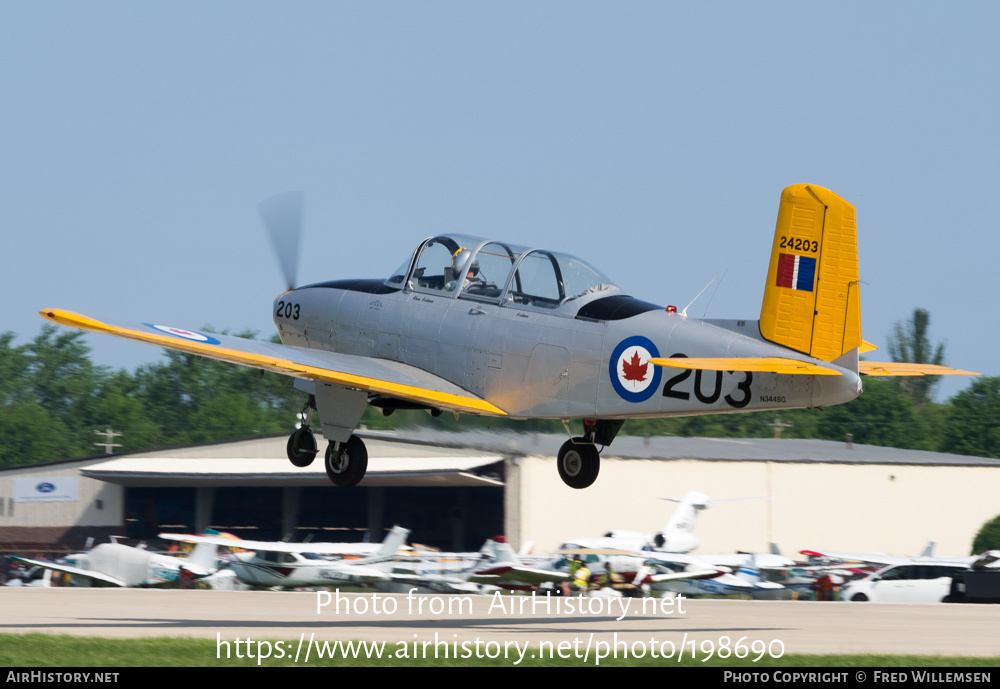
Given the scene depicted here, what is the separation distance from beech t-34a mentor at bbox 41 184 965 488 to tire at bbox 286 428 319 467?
0.02 m

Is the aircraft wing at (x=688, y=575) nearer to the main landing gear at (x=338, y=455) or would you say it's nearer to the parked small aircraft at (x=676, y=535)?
the parked small aircraft at (x=676, y=535)

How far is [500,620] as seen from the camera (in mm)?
27219

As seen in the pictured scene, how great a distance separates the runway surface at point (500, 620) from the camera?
22.1 meters

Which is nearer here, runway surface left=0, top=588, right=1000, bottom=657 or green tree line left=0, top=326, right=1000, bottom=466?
runway surface left=0, top=588, right=1000, bottom=657

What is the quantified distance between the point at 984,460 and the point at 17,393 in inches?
2198

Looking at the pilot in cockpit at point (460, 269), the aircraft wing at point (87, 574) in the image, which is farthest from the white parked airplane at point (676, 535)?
the pilot in cockpit at point (460, 269)

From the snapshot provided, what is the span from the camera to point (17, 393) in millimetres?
78188

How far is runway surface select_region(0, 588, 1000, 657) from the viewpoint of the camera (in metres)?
22.1

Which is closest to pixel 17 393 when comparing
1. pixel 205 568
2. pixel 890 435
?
pixel 205 568

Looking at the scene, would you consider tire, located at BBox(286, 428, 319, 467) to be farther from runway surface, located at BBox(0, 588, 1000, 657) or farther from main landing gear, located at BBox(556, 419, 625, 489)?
runway surface, located at BBox(0, 588, 1000, 657)

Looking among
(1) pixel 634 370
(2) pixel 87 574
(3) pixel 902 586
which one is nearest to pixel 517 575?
(3) pixel 902 586

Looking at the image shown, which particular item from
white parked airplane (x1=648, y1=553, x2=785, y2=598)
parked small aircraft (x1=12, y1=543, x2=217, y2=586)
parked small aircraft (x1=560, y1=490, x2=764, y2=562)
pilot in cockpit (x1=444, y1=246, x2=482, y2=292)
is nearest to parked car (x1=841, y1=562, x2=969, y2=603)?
white parked airplane (x1=648, y1=553, x2=785, y2=598)

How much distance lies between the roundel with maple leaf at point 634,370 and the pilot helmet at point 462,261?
2.32 metres
